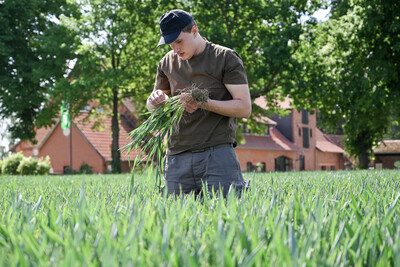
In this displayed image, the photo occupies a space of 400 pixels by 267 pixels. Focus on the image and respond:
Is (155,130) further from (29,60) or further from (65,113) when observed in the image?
(29,60)

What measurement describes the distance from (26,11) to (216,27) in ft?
37.8

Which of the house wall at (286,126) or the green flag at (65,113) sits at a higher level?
the house wall at (286,126)

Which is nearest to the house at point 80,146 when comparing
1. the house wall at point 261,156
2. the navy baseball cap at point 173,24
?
the house wall at point 261,156

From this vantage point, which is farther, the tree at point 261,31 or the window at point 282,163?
the window at point 282,163

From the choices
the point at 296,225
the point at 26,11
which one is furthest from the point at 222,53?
the point at 26,11

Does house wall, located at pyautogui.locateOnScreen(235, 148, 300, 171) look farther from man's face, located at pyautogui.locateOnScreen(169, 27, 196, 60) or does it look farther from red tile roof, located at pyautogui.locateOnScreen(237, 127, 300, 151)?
man's face, located at pyautogui.locateOnScreen(169, 27, 196, 60)

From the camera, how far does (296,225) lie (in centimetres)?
196

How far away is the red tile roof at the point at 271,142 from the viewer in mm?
43181

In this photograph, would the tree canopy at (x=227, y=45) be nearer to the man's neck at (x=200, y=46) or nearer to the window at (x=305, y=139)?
the man's neck at (x=200, y=46)

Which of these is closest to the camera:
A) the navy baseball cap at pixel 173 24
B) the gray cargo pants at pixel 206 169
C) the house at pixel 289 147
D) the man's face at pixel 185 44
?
the navy baseball cap at pixel 173 24

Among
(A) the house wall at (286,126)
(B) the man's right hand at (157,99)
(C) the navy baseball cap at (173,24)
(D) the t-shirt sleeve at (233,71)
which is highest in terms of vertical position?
(A) the house wall at (286,126)

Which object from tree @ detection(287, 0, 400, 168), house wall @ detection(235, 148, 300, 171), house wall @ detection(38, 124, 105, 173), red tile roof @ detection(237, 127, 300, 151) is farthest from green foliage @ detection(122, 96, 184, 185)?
red tile roof @ detection(237, 127, 300, 151)

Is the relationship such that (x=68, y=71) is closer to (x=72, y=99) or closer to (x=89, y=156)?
(x=72, y=99)

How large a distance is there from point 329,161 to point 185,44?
54676 mm
